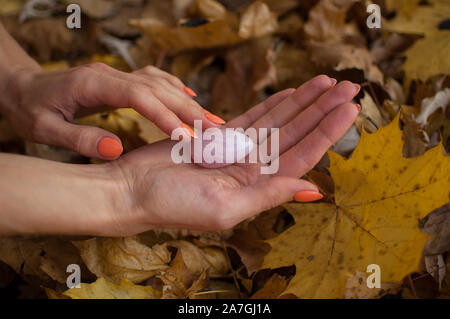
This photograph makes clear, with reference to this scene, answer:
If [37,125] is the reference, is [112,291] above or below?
below

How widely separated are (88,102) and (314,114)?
712mm

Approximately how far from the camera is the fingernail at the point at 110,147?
3.66ft

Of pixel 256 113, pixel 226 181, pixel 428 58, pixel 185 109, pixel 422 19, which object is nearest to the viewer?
pixel 226 181

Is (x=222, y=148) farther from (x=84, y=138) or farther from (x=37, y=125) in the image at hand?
(x=37, y=125)

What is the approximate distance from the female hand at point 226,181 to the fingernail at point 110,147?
4 centimetres

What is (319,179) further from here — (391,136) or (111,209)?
(111,209)

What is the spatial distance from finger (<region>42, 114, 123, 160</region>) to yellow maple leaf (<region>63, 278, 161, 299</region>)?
0.35 metres

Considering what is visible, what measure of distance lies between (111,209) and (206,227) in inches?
9.9

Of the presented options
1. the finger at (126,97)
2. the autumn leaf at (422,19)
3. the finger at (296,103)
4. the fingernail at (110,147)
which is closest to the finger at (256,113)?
the finger at (296,103)

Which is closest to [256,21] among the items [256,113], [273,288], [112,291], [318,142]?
[256,113]

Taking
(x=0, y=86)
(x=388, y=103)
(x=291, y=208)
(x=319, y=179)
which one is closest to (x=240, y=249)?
(x=291, y=208)

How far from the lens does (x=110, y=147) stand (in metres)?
1.12

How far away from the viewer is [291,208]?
117 centimetres

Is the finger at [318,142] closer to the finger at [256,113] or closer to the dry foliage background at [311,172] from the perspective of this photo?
the dry foliage background at [311,172]
